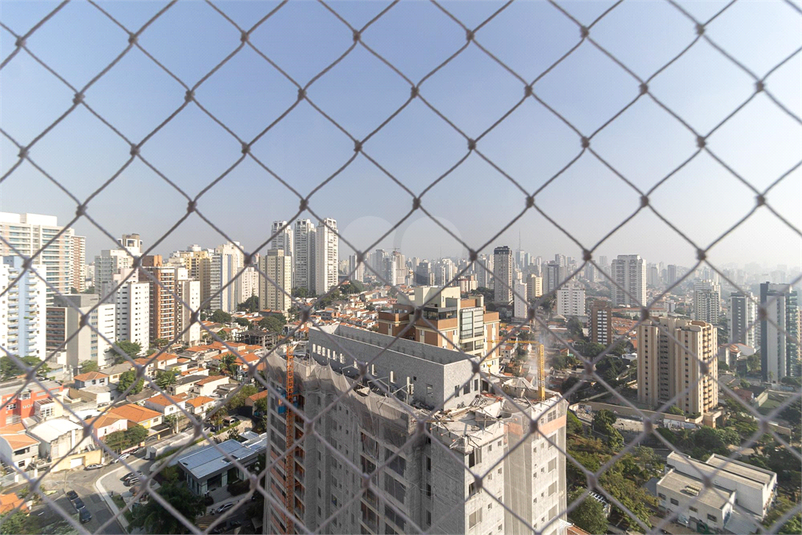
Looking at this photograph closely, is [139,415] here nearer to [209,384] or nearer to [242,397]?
[209,384]

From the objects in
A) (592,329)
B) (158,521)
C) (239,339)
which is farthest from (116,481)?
(592,329)

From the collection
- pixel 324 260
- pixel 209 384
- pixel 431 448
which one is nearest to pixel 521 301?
pixel 431 448

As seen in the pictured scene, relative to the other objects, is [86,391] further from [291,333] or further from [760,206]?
[760,206]

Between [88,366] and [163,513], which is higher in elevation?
[88,366]

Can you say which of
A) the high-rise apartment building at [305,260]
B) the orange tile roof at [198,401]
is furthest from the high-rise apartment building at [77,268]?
the orange tile roof at [198,401]

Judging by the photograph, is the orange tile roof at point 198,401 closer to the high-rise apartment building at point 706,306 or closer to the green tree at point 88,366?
the green tree at point 88,366

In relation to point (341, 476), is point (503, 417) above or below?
above
